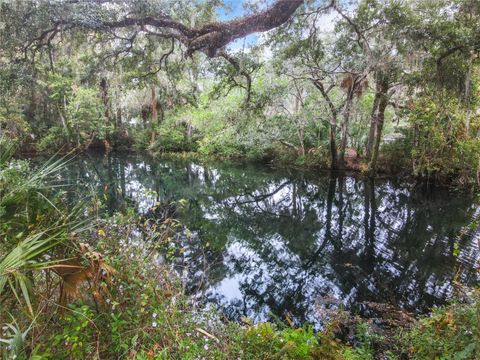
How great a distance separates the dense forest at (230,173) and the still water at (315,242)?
3.5 inches

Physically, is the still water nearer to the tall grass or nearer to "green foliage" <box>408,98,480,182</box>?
the tall grass

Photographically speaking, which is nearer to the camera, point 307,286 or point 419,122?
point 307,286

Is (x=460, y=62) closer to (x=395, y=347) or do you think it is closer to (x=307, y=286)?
(x=307, y=286)

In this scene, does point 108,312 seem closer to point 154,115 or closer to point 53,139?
point 154,115

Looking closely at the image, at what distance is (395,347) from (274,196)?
28.3 feet

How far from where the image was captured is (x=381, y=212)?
9.27 metres

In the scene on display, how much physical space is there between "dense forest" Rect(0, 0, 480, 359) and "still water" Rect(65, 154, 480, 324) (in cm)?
9

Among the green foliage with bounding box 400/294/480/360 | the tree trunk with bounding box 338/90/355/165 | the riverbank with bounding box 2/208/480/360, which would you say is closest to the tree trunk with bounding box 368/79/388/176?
the tree trunk with bounding box 338/90/355/165

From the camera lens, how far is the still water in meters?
4.71

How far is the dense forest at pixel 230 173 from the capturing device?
2188 mm

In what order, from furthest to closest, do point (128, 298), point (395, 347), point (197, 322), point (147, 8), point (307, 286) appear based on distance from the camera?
1. point (147, 8)
2. point (307, 286)
3. point (395, 347)
4. point (197, 322)
5. point (128, 298)

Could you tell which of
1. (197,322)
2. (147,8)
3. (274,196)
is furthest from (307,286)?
A: (274,196)

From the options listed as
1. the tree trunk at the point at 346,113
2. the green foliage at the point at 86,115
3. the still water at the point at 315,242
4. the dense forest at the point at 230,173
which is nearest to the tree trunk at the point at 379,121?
the dense forest at the point at 230,173

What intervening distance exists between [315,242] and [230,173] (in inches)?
376
